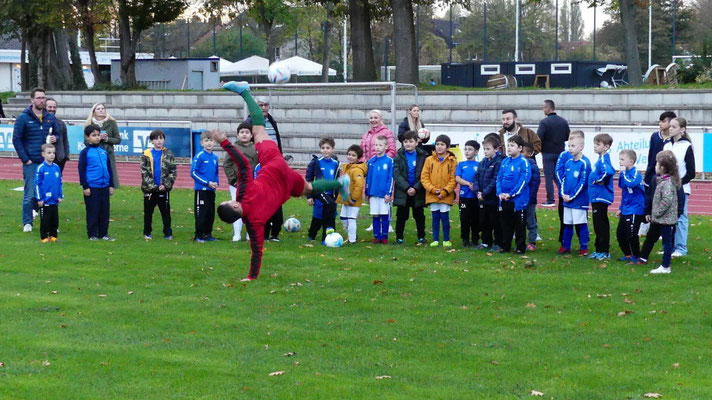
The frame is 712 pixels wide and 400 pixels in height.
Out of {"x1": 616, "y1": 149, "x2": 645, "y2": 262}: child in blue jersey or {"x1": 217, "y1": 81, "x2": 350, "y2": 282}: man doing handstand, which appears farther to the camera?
{"x1": 616, "y1": 149, "x2": 645, "y2": 262}: child in blue jersey

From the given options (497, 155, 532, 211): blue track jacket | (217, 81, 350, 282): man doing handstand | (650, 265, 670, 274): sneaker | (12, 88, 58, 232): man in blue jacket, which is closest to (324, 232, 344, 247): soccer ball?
(217, 81, 350, 282): man doing handstand

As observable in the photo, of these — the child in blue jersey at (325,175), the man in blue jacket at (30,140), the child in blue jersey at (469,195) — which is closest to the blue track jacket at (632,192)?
the child in blue jersey at (469,195)

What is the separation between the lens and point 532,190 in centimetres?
1255

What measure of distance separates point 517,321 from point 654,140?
480cm

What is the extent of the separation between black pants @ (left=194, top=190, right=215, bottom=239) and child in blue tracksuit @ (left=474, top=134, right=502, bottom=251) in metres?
3.91

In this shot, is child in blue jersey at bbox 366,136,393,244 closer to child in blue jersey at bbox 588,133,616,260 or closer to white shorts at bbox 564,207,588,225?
white shorts at bbox 564,207,588,225

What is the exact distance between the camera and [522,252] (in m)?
12.4

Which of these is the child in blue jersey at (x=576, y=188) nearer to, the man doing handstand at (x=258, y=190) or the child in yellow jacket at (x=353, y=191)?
the child in yellow jacket at (x=353, y=191)

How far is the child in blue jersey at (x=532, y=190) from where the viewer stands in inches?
492

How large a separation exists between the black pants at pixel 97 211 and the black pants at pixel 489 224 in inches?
216

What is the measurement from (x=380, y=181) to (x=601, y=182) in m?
3.17

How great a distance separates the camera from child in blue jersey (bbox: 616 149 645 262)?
11.4 m


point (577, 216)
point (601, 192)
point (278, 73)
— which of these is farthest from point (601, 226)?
point (278, 73)

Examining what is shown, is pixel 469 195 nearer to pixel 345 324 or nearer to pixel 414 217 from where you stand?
pixel 414 217
